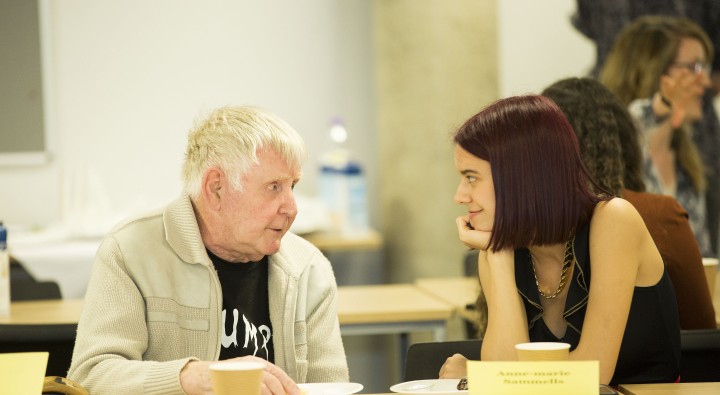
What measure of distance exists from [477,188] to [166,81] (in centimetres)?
314

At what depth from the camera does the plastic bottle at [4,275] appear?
3.00m

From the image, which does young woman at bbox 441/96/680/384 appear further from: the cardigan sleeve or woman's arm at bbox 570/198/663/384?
the cardigan sleeve

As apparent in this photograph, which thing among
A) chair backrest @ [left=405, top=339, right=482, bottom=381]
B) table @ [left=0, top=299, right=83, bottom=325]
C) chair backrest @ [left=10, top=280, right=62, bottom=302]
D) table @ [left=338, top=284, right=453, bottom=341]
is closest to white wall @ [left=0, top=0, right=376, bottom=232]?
chair backrest @ [left=10, top=280, right=62, bottom=302]

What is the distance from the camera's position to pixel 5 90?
4625mm

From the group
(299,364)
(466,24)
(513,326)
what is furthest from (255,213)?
(466,24)

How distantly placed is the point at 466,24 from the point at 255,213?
8.59 feet

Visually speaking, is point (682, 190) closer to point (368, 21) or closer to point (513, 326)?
point (368, 21)

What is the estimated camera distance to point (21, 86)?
4668mm

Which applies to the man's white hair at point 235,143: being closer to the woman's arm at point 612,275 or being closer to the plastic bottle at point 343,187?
the woman's arm at point 612,275

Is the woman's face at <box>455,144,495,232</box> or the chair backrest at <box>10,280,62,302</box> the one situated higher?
the woman's face at <box>455,144,495,232</box>

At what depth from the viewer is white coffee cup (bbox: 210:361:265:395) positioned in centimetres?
153

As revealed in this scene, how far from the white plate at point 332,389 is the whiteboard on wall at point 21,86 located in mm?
3326

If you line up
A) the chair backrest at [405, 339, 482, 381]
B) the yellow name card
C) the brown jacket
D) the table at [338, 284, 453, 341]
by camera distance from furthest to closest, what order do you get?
1. the table at [338, 284, 453, 341]
2. the brown jacket
3. the chair backrest at [405, 339, 482, 381]
4. the yellow name card

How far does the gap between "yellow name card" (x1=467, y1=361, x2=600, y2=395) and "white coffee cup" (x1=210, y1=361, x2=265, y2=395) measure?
0.35 meters
